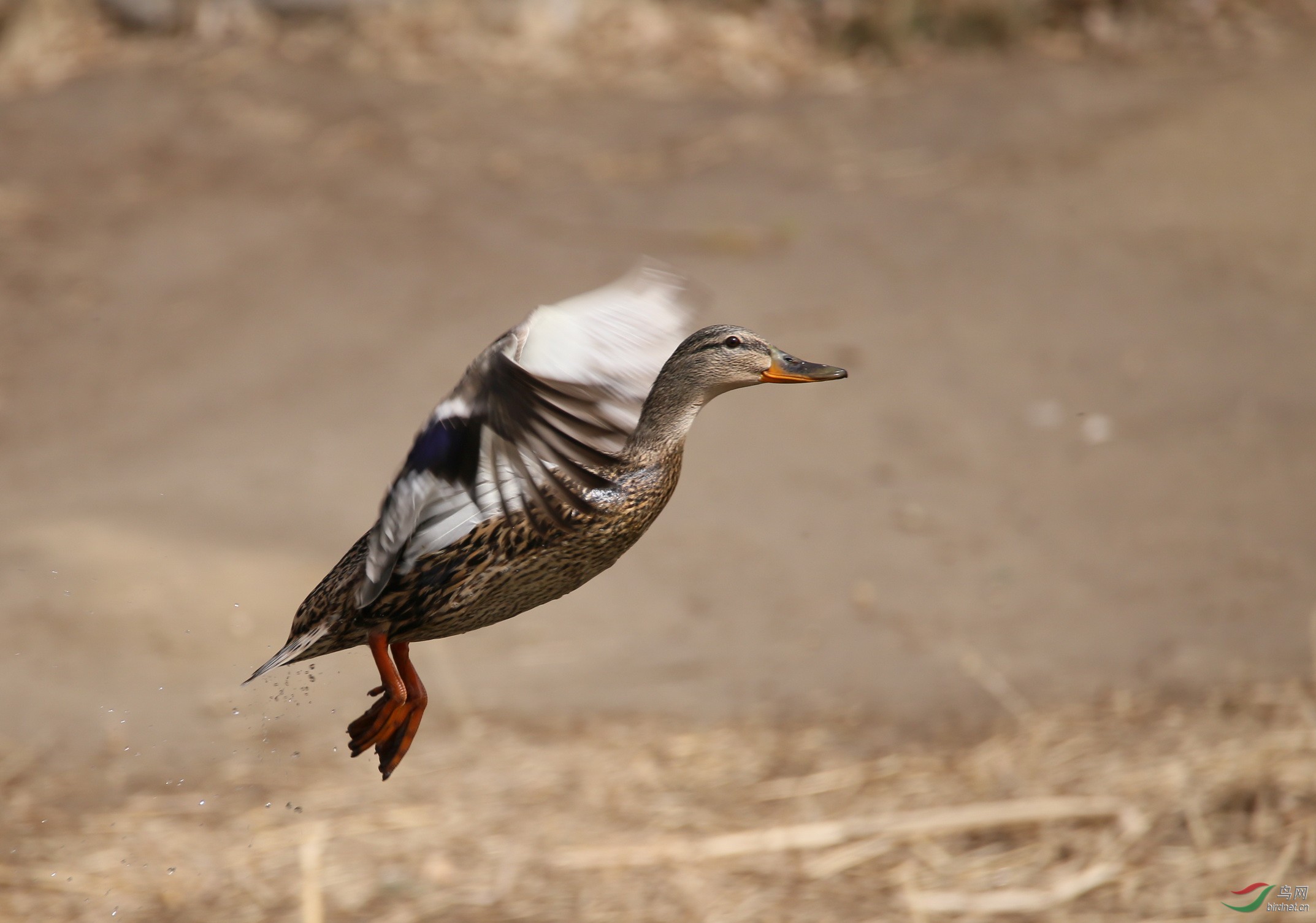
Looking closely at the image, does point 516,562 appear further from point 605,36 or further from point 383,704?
point 605,36

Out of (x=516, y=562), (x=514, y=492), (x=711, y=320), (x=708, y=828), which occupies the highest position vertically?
(x=514, y=492)

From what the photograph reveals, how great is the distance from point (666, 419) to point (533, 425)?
339 mm

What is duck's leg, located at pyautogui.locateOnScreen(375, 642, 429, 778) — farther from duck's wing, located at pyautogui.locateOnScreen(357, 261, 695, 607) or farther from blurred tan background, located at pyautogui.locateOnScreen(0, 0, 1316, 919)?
blurred tan background, located at pyautogui.locateOnScreen(0, 0, 1316, 919)

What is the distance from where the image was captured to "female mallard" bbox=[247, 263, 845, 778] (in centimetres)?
212

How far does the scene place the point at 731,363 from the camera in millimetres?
2352

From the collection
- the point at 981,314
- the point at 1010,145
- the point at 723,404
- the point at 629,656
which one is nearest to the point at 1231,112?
the point at 1010,145

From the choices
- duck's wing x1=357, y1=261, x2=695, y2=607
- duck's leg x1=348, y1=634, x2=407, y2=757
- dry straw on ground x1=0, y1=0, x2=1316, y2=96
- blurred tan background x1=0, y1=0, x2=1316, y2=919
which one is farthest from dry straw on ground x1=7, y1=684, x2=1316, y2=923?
dry straw on ground x1=0, y1=0, x2=1316, y2=96

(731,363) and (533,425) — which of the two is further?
(731,363)

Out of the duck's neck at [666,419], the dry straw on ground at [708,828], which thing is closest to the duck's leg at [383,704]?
the duck's neck at [666,419]

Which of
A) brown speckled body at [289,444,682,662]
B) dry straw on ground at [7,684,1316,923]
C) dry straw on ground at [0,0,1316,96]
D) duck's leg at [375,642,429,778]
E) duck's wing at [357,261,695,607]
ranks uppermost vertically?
duck's wing at [357,261,695,607]

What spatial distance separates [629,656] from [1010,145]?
500cm

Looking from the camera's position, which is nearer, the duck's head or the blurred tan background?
the duck's head

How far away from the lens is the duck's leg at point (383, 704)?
243cm

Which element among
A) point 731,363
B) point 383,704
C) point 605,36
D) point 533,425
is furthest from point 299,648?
point 605,36
